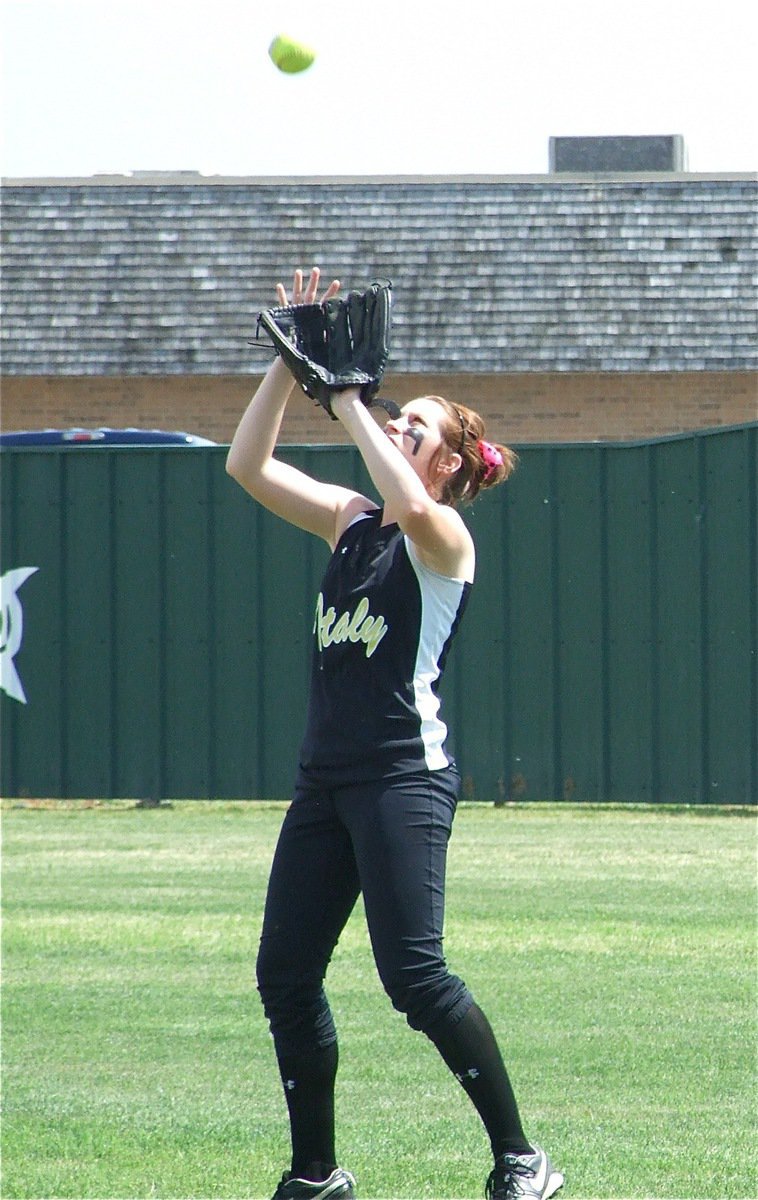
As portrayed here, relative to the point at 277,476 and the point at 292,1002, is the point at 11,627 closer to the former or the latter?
the point at 277,476

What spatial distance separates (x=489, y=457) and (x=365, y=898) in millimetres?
1175

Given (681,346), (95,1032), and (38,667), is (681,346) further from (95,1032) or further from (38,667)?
(95,1032)

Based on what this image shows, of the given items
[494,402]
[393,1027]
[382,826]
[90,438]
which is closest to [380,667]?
[382,826]

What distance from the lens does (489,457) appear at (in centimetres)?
447

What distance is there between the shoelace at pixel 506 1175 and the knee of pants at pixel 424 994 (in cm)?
36

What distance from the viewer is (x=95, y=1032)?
6.37 metres

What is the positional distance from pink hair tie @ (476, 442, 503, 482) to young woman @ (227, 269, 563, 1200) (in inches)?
6.5

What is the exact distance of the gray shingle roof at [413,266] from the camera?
19203 mm

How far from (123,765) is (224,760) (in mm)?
797

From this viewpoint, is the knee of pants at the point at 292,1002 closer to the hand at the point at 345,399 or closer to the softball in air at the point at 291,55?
the hand at the point at 345,399

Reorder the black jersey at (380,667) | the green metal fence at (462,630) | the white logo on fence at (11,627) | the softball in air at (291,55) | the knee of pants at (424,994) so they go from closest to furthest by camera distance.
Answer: the knee of pants at (424,994)
the black jersey at (380,667)
the softball in air at (291,55)
the green metal fence at (462,630)
the white logo on fence at (11,627)

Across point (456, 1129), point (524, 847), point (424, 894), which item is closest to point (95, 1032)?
point (456, 1129)

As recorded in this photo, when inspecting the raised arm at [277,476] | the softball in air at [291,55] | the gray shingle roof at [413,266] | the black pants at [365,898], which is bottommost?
the black pants at [365,898]

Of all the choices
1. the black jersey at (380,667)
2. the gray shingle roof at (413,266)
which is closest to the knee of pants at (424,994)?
the black jersey at (380,667)
